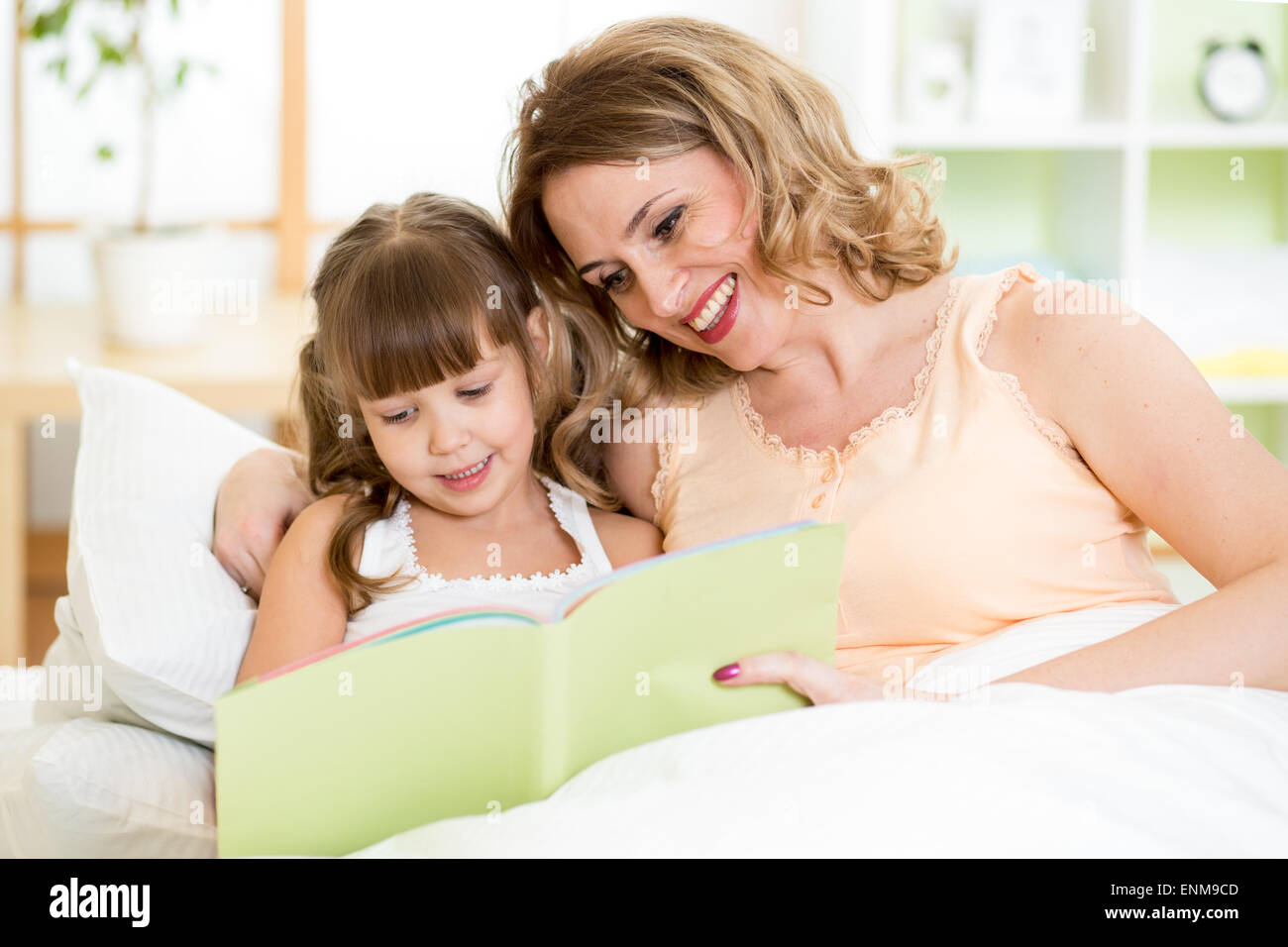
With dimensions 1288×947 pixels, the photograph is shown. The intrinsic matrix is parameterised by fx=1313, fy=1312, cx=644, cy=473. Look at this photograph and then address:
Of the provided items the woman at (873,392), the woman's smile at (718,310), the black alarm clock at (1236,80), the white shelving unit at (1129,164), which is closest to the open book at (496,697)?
the woman at (873,392)

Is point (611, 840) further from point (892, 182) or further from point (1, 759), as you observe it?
point (892, 182)

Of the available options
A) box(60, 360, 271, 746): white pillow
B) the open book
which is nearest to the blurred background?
box(60, 360, 271, 746): white pillow

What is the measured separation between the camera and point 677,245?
1237mm

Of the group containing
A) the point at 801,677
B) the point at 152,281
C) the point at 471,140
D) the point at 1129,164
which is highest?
the point at 471,140

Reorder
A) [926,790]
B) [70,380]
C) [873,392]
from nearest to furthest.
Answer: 1. [926,790]
2. [873,392]
3. [70,380]

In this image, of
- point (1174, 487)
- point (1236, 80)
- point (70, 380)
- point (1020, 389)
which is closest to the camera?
point (1174, 487)

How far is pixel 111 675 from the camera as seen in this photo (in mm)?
1126

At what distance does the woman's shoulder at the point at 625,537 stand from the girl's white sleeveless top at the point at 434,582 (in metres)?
0.02

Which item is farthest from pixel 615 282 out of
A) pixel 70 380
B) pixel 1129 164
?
pixel 1129 164

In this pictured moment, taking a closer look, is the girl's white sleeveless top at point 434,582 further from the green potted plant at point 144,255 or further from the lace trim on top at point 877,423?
the green potted plant at point 144,255

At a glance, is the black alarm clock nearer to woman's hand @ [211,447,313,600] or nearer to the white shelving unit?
the white shelving unit

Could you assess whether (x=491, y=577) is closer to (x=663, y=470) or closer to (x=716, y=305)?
(x=663, y=470)

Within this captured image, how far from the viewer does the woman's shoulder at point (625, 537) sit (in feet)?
4.63

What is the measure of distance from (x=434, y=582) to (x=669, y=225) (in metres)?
0.42
